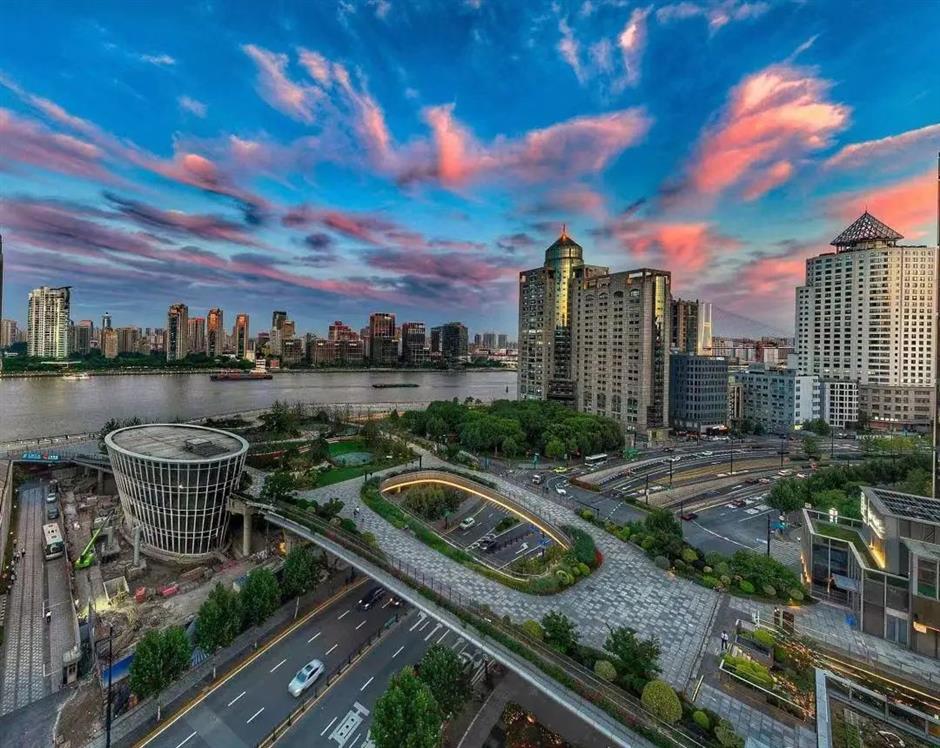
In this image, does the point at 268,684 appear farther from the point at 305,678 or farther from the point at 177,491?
the point at 177,491

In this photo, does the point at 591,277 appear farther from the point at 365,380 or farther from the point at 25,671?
the point at 365,380

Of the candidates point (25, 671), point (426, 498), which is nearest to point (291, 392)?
point (426, 498)

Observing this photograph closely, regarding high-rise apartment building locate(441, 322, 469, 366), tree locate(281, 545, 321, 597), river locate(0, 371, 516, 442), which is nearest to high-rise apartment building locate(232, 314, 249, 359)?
river locate(0, 371, 516, 442)

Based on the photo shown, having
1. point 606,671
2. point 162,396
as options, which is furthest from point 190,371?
point 606,671

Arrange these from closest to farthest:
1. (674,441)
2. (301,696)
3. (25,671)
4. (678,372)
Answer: (301,696)
(25,671)
(674,441)
(678,372)

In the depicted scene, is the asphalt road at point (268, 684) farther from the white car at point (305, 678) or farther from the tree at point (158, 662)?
the tree at point (158, 662)

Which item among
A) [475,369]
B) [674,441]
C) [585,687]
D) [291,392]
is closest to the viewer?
[585,687]
